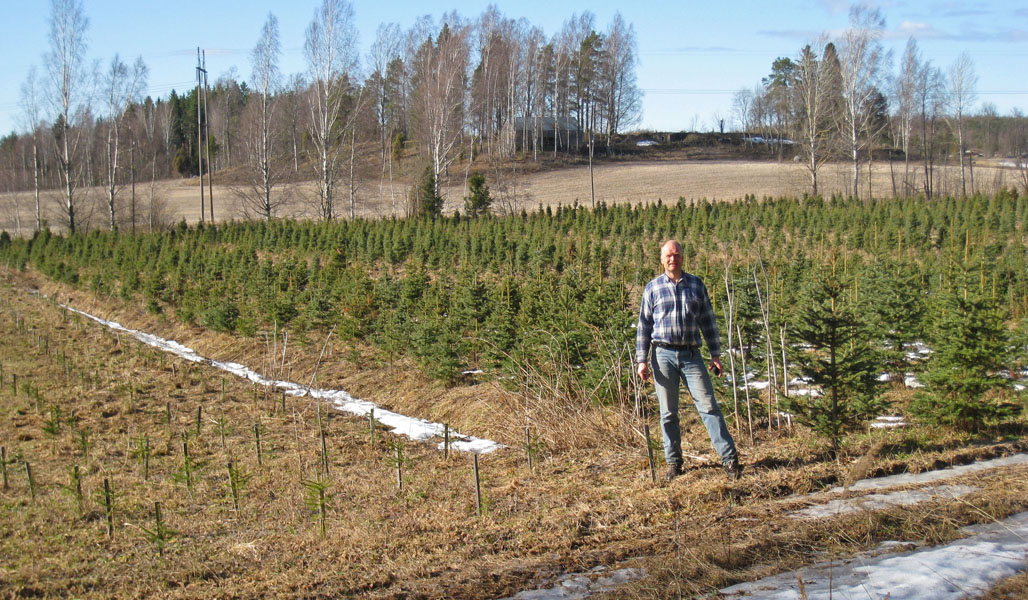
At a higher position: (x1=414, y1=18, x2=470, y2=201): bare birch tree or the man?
(x1=414, y1=18, x2=470, y2=201): bare birch tree

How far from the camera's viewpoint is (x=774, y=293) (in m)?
9.78

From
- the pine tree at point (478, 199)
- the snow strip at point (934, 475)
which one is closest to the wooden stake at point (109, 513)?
the snow strip at point (934, 475)

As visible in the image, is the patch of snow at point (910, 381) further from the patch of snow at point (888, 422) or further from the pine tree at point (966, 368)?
the pine tree at point (966, 368)

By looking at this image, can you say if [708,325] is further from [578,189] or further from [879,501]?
[578,189]

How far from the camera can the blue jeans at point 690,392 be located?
509 centimetres

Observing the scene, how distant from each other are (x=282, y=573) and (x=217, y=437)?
16.6 ft

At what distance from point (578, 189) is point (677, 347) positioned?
4521 centimetres

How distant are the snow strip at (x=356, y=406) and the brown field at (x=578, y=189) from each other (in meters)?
27.8

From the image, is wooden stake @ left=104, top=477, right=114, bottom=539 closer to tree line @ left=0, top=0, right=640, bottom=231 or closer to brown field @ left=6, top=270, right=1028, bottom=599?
brown field @ left=6, top=270, right=1028, bottom=599

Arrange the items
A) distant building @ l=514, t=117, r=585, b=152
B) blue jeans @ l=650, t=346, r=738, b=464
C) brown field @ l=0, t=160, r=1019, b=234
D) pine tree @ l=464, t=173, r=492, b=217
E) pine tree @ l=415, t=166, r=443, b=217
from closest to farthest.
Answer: blue jeans @ l=650, t=346, r=738, b=464
pine tree @ l=415, t=166, r=443, b=217
pine tree @ l=464, t=173, r=492, b=217
brown field @ l=0, t=160, r=1019, b=234
distant building @ l=514, t=117, r=585, b=152

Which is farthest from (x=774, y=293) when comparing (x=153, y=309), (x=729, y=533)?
(x=153, y=309)

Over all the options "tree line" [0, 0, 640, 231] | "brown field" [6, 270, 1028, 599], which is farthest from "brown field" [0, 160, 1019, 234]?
"brown field" [6, 270, 1028, 599]

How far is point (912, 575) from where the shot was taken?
3.54 m

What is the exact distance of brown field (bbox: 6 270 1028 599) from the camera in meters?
4.07
